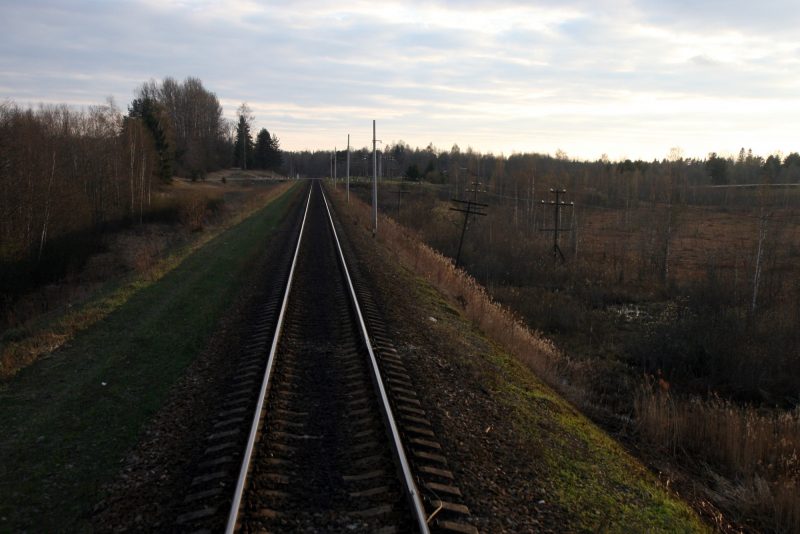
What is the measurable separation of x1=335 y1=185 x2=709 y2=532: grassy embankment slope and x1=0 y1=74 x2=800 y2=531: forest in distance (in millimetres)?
1003

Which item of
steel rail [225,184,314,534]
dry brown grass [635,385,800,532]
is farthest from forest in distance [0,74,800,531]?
steel rail [225,184,314,534]

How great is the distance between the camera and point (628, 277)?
33.6m

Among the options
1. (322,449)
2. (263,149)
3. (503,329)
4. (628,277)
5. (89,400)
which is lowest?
(628,277)

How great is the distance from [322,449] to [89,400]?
12.2 ft

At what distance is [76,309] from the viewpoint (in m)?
14.2

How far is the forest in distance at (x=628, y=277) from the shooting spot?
29.4ft

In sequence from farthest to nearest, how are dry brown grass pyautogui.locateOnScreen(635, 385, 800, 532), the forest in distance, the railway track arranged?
1. the forest in distance
2. dry brown grass pyautogui.locateOnScreen(635, 385, 800, 532)
3. the railway track

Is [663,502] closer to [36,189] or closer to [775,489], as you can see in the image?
[775,489]

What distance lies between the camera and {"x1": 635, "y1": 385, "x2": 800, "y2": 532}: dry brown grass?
6.48m

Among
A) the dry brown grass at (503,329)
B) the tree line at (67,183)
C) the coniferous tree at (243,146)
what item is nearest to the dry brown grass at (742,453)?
the dry brown grass at (503,329)

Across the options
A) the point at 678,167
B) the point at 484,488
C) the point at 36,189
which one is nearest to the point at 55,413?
the point at 484,488

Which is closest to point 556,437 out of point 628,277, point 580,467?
point 580,467

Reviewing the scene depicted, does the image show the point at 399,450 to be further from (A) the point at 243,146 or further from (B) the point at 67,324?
(A) the point at 243,146

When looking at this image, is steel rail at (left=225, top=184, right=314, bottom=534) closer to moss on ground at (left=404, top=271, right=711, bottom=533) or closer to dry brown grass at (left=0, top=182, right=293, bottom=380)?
moss on ground at (left=404, top=271, right=711, bottom=533)
